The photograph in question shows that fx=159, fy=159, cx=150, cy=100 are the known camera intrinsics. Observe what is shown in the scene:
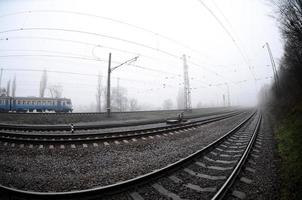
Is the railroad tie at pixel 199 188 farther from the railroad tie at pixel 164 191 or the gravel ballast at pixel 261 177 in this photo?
the railroad tie at pixel 164 191

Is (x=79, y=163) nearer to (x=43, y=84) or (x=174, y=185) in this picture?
(x=174, y=185)

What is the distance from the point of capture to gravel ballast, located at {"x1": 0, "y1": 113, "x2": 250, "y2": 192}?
176 inches

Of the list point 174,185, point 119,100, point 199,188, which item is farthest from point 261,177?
point 119,100

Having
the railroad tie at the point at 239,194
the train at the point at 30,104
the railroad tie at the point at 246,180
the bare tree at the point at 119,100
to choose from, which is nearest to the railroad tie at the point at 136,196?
the railroad tie at the point at 239,194

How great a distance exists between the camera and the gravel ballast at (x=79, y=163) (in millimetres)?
4465

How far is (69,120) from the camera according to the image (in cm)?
1873

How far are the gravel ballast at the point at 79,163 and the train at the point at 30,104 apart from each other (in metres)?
29.0

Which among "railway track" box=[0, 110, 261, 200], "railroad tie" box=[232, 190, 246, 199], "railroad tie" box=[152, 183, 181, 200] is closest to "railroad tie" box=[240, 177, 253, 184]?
"railway track" box=[0, 110, 261, 200]

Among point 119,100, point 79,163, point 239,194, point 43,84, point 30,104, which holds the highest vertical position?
point 43,84

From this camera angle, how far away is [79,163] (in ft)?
19.3

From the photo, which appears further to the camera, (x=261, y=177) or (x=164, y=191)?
(x=261, y=177)

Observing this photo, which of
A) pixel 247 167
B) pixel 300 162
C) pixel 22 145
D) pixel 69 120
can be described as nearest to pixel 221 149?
pixel 247 167

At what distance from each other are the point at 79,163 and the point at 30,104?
34077 mm

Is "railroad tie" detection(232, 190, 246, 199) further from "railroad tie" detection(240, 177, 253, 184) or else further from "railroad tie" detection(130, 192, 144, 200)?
"railroad tie" detection(130, 192, 144, 200)
